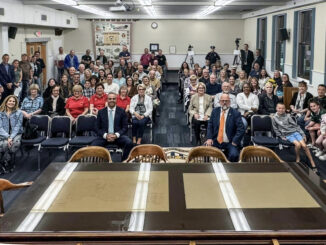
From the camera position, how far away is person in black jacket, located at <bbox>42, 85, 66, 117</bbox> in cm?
823

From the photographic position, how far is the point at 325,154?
7.31 metres

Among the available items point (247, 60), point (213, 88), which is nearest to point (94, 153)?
point (213, 88)

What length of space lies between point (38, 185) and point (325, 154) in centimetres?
533

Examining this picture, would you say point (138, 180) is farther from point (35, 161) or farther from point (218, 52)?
point (218, 52)

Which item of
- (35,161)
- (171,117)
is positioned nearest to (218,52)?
(171,117)

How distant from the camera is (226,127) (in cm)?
638

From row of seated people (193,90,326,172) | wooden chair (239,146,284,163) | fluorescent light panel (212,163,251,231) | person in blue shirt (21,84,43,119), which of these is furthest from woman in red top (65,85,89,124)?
fluorescent light panel (212,163,251,231)

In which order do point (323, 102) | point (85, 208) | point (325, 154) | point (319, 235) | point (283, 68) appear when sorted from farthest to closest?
point (283, 68) < point (323, 102) < point (325, 154) < point (85, 208) < point (319, 235)

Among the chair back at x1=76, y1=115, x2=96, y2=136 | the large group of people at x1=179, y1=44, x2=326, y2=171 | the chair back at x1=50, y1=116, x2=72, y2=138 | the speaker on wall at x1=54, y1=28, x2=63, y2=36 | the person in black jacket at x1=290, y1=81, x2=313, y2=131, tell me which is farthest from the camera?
the speaker on wall at x1=54, y1=28, x2=63, y2=36

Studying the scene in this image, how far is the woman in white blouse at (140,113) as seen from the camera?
8008 mm

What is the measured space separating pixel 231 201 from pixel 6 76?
9282 millimetres

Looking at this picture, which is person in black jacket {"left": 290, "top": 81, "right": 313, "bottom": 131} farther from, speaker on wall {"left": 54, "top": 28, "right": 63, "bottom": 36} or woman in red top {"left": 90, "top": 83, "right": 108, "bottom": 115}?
speaker on wall {"left": 54, "top": 28, "right": 63, "bottom": 36}

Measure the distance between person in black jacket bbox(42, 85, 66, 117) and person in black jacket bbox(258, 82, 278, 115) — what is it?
12.7 ft

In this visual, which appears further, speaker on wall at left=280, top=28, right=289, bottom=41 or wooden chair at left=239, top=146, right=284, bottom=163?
speaker on wall at left=280, top=28, right=289, bottom=41
